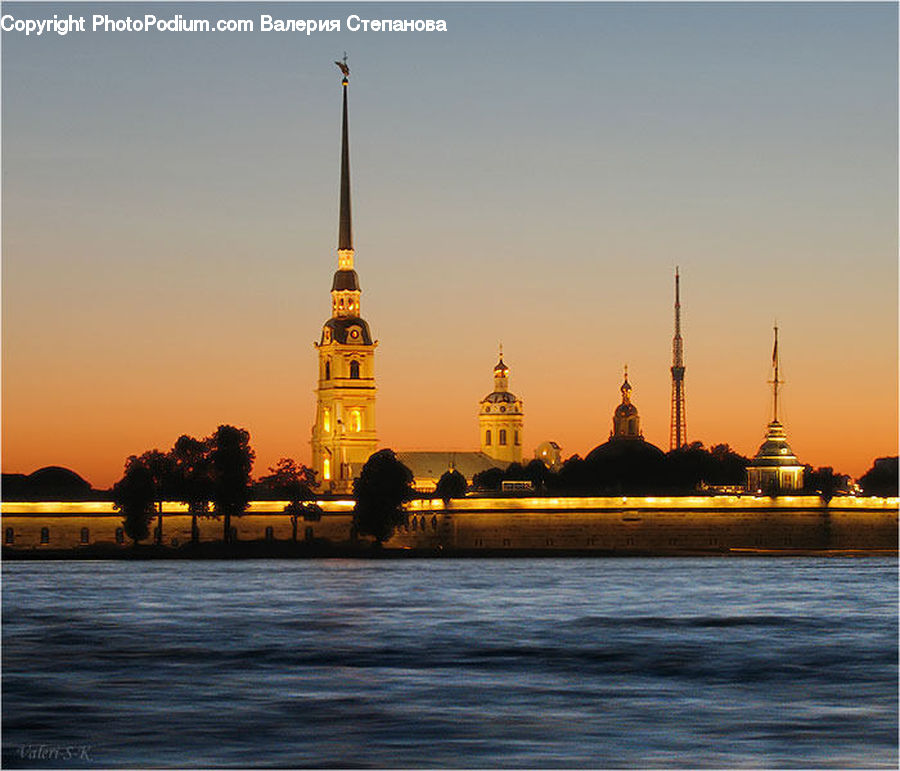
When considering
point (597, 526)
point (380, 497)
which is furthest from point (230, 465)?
point (597, 526)

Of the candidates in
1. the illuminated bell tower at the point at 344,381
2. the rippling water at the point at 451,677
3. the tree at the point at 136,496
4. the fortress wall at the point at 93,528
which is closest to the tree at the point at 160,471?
the tree at the point at 136,496

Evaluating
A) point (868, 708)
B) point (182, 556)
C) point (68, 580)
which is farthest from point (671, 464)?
point (868, 708)

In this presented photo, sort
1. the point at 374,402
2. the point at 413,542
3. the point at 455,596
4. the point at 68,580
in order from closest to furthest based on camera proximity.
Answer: the point at 455,596
the point at 68,580
the point at 413,542
the point at 374,402

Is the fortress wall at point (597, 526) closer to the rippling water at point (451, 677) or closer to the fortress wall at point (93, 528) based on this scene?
the fortress wall at point (93, 528)

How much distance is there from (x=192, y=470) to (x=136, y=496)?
4.07m

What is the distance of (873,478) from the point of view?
163375 millimetres

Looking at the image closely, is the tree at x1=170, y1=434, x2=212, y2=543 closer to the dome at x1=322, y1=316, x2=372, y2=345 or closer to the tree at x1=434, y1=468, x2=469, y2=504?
the tree at x1=434, y1=468, x2=469, y2=504

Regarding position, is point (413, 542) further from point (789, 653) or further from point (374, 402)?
point (789, 653)

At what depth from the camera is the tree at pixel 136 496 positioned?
124694mm

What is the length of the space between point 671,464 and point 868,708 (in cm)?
13635

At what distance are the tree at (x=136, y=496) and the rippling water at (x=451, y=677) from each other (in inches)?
1713

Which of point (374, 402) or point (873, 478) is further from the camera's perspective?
point (374, 402)

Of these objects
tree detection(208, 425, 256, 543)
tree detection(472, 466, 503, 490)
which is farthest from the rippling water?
tree detection(472, 466, 503, 490)

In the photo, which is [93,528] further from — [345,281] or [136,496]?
[345,281]
